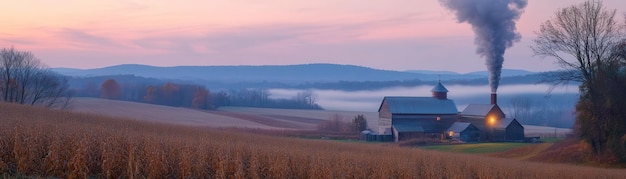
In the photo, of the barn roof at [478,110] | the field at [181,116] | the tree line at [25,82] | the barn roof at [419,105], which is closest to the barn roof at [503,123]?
the barn roof at [478,110]

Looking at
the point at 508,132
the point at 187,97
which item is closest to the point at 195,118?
the point at 508,132

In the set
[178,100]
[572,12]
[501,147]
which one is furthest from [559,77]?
[178,100]

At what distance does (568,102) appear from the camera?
15875 centimetres

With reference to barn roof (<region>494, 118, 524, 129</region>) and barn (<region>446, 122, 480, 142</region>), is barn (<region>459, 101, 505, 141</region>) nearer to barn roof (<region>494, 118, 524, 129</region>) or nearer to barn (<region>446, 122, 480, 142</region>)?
barn roof (<region>494, 118, 524, 129</region>)

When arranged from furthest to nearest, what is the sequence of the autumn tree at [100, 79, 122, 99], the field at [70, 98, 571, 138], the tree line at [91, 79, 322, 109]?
the autumn tree at [100, 79, 122, 99]
the tree line at [91, 79, 322, 109]
the field at [70, 98, 571, 138]

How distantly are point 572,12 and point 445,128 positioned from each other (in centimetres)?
3398

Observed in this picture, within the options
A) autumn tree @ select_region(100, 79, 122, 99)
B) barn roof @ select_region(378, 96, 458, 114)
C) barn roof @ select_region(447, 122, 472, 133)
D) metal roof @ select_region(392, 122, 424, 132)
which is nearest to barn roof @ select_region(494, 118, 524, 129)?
barn roof @ select_region(447, 122, 472, 133)

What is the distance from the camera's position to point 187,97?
128125 millimetres

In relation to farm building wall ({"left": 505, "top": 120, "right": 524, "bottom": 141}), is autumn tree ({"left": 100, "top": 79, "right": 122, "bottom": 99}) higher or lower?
higher

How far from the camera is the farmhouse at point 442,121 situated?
7012 cm

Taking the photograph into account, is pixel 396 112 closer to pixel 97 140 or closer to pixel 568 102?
pixel 97 140

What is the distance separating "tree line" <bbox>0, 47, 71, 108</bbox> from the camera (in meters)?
69.2

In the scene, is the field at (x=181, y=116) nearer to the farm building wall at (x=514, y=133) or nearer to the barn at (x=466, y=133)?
the barn at (x=466, y=133)

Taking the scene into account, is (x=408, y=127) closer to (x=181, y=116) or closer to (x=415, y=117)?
(x=415, y=117)
